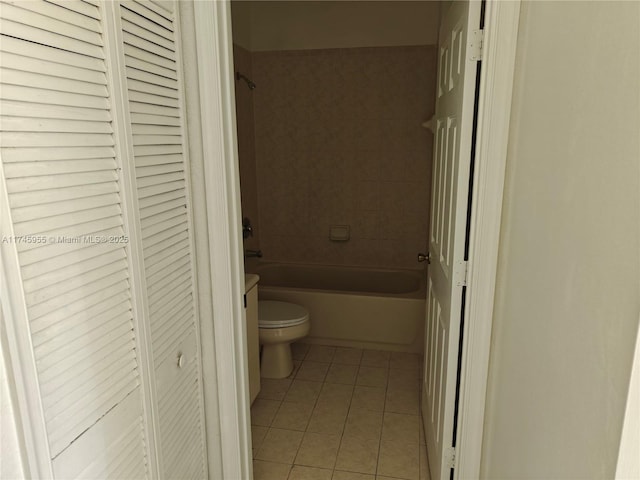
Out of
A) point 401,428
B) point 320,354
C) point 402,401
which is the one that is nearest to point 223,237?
point 401,428

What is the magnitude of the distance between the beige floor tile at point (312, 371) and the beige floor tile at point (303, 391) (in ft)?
0.16

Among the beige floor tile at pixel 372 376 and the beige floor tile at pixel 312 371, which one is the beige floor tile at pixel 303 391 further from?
the beige floor tile at pixel 372 376

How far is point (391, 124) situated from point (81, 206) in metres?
3.01

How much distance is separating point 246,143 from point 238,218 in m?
2.26

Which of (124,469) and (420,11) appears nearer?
(124,469)

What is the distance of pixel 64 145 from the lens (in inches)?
37.5

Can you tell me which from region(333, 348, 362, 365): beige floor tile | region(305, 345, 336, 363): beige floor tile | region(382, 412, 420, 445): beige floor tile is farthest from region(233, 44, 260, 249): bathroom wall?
region(382, 412, 420, 445): beige floor tile

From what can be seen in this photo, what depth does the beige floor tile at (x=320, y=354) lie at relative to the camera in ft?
10.5

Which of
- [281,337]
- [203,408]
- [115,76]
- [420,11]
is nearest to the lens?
[115,76]

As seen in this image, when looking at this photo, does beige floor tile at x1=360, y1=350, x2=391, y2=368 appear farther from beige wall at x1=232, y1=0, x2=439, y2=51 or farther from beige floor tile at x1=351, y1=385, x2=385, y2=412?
beige wall at x1=232, y1=0, x2=439, y2=51

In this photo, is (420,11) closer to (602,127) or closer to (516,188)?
(516,188)

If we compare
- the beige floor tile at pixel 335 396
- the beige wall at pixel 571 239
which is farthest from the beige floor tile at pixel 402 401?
the beige wall at pixel 571 239

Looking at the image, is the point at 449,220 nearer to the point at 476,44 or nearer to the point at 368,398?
the point at 476,44

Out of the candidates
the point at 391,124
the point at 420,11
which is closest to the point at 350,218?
the point at 391,124
